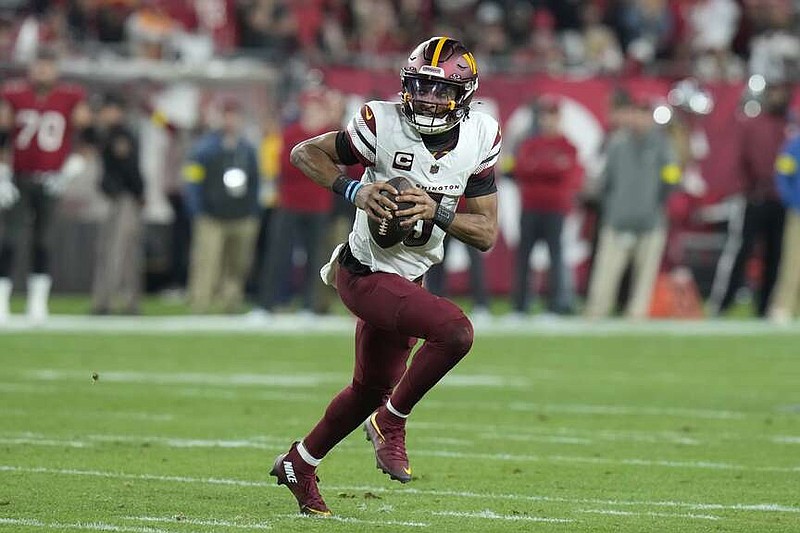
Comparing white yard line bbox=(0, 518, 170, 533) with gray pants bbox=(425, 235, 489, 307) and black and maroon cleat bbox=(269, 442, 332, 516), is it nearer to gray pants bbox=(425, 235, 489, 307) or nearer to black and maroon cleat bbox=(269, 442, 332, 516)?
black and maroon cleat bbox=(269, 442, 332, 516)

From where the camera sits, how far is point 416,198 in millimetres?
6098

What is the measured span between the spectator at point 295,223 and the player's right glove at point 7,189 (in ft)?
7.83

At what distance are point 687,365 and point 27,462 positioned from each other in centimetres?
647

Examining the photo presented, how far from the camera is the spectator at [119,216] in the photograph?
646 inches

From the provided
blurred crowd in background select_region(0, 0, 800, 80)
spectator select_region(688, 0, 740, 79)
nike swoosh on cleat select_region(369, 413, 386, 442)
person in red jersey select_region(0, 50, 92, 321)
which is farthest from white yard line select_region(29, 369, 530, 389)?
spectator select_region(688, 0, 740, 79)

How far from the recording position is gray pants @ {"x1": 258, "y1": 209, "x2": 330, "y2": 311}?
16438 mm

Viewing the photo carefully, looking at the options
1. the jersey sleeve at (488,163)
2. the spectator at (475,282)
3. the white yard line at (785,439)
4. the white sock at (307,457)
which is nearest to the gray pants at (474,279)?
the spectator at (475,282)

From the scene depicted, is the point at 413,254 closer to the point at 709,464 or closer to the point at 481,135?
the point at 481,135

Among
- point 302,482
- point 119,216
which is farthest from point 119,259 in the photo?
point 302,482

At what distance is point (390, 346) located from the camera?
639 cm

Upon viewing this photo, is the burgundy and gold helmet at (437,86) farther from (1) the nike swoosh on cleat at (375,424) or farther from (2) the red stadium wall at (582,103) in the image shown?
(2) the red stadium wall at (582,103)

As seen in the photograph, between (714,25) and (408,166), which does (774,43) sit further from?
(408,166)

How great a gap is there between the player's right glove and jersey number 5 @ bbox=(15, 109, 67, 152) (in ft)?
1.29

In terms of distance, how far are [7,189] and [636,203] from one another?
18.5ft
